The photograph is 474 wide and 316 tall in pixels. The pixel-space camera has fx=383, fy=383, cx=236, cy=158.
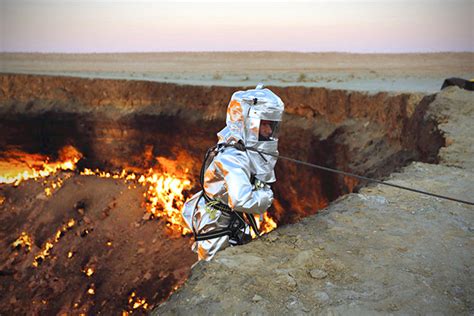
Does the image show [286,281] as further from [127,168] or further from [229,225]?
[127,168]

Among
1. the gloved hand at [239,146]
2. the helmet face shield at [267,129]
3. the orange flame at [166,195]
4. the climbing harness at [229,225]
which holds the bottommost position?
the orange flame at [166,195]

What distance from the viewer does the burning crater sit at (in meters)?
8.51

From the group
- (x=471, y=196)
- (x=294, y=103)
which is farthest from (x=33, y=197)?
(x=471, y=196)

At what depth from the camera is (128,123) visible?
12.9 metres

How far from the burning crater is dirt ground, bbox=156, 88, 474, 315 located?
3.03 metres

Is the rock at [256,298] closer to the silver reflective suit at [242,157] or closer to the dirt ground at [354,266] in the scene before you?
the dirt ground at [354,266]

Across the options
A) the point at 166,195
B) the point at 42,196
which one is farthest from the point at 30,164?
the point at 166,195

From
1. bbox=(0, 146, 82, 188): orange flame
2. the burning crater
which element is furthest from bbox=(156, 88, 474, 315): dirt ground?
bbox=(0, 146, 82, 188): orange flame

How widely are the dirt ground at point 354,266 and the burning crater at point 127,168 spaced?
9.93 ft

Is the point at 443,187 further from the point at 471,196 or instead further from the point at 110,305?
the point at 110,305

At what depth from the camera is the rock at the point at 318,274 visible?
2641 mm

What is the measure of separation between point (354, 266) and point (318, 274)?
0.31 metres

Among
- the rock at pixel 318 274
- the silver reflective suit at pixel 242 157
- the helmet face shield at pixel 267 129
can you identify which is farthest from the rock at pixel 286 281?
the helmet face shield at pixel 267 129

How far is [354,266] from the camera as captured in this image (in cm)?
278
